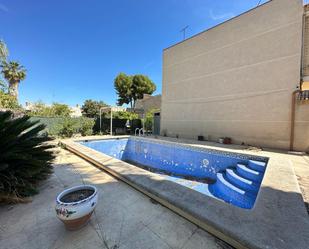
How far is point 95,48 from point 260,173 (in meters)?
17.9

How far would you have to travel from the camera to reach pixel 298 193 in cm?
280

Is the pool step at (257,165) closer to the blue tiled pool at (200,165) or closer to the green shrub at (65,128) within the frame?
the blue tiled pool at (200,165)

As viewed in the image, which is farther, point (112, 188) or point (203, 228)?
point (112, 188)

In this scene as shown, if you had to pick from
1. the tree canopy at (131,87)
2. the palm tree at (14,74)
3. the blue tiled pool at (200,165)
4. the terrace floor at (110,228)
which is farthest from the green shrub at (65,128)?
the tree canopy at (131,87)

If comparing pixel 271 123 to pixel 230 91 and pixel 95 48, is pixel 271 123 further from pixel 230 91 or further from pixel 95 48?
pixel 95 48

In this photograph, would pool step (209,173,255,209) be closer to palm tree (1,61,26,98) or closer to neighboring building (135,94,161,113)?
neighboring building (135,94,161,113)

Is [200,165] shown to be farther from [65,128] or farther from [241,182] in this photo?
[65,128]

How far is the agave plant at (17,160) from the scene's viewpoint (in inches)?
105

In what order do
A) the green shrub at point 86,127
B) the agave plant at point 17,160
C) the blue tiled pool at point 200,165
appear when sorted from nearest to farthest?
1. the agave plant at point 17,160
2. the blue tiled pool at point 200,165
3. the green shrub at point 86,127

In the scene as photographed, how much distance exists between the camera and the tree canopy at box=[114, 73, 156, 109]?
28.7 meters

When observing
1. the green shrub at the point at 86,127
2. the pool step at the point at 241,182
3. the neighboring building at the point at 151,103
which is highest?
the neighboring building at the point at 151,103

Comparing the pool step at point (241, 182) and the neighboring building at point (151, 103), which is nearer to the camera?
the pool step at point (241, 182)

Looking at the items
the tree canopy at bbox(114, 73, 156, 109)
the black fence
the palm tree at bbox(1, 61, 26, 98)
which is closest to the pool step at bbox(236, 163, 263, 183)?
the black fence

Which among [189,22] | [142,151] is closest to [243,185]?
[142,151]
